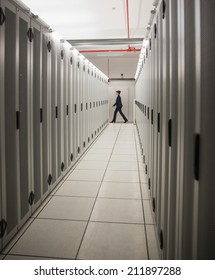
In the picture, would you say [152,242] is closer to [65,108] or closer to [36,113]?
[36,113]

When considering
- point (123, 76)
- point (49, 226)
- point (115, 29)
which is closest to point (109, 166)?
point (49, 226)

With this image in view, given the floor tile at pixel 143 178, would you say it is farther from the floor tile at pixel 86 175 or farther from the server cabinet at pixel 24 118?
the server cabinet at pixel 24 118

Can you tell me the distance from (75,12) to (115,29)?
1.80 m

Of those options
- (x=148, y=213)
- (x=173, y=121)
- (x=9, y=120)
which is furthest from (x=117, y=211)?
(x=173, y=121)

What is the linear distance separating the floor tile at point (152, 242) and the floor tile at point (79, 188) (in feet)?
3.28

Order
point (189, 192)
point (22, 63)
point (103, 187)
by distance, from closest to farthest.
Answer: point (189, 192), point (22, 63), point (103, 187)

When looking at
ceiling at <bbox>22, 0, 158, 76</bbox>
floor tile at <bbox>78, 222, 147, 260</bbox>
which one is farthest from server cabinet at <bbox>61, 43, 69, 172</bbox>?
ceiling at <bbox>22, 0, 158, 76</bbox>

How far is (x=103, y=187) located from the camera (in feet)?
11.4

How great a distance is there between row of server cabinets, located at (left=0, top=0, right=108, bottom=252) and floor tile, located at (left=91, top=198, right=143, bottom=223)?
63cm

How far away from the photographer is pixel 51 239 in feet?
7.11

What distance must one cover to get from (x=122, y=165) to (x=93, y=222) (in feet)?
7.19

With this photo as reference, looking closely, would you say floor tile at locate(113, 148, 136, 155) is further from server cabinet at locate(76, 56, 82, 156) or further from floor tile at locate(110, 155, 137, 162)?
server cabinet at locate(76, 56, 82, 156)
